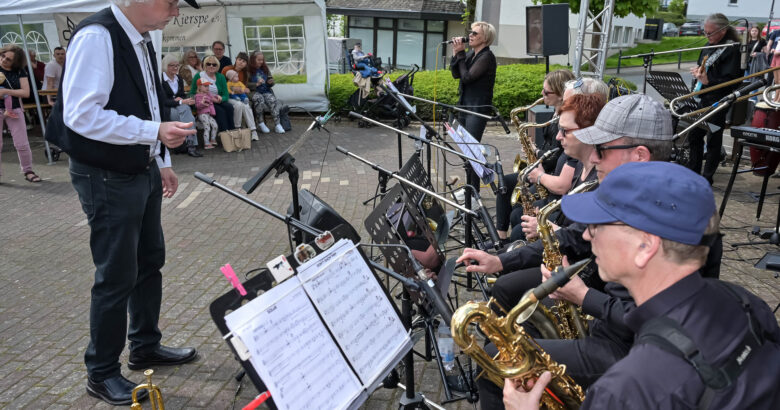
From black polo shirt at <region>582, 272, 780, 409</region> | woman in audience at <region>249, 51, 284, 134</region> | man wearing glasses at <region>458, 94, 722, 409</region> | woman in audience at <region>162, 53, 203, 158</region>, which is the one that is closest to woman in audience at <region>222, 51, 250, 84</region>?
woman in audience at <region>249, 51, 284, 134</region>

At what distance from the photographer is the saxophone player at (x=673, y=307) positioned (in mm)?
1298

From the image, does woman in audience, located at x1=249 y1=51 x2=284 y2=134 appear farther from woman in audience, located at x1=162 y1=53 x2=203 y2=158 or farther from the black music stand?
the black music stand

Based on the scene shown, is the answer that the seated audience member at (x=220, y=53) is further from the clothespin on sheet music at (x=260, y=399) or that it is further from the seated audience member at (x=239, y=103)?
the clothespin on sheet music at (x=260, y=399)

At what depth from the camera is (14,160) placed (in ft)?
29.5

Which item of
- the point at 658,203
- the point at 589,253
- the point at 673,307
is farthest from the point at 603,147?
the point at 673,307

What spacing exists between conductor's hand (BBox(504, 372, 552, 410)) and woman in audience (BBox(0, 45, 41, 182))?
26.5ft

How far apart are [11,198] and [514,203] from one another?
6503 mm

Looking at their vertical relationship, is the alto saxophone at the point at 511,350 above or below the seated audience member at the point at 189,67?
below

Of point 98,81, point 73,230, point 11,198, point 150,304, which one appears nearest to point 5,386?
point 150,304

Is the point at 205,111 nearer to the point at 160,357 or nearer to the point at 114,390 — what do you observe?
the point at 160,357

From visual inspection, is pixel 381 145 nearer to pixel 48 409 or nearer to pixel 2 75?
pixel 2 75

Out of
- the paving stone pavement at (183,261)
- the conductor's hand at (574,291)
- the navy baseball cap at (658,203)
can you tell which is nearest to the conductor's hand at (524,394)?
the navy baseball cap at (658,203)

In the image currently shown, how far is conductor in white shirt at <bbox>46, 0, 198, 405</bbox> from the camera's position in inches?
100

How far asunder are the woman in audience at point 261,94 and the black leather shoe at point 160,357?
26.4 feet
